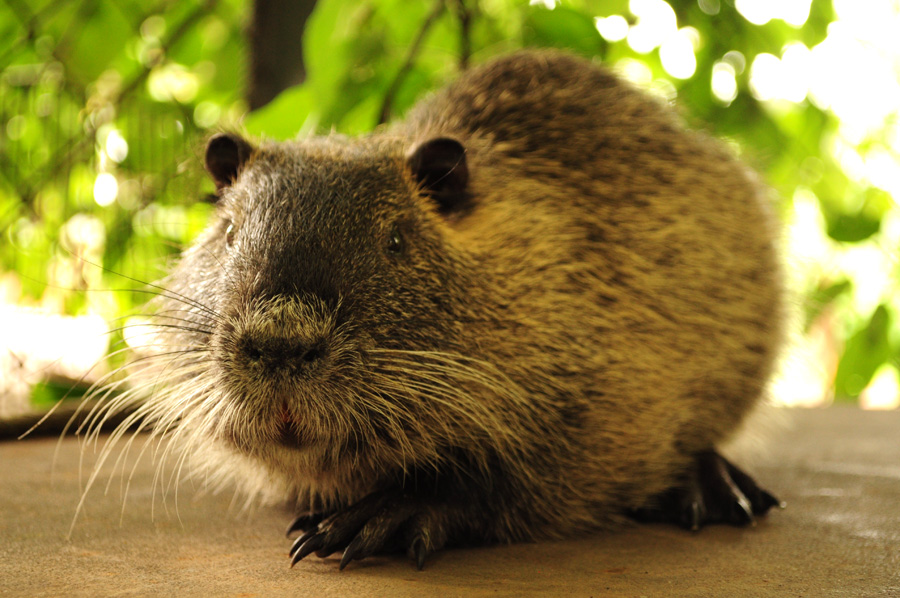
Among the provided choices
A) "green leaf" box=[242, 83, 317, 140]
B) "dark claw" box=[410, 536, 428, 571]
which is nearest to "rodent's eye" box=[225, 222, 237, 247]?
"dark claw" box=[410, 536, 428, 571]

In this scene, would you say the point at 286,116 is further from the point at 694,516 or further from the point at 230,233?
the point at 694,516

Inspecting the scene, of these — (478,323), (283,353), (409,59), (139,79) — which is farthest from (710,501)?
(139,79)

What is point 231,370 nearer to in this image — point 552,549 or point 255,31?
point 552,549

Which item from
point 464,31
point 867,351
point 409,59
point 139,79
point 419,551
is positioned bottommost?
point 419,551

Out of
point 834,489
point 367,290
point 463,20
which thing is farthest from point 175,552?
point 463,20

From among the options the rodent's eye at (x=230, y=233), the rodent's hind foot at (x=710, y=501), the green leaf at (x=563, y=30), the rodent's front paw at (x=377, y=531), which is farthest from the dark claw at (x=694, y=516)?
the green leaf at (x=563, y=30)

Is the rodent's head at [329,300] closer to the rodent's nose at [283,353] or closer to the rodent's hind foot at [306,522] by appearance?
the rodent's nose at [283,353]
